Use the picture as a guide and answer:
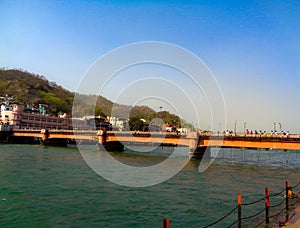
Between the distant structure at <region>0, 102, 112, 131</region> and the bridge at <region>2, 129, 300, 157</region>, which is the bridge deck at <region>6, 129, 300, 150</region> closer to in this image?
the bridge at <region>2, 129, 300, 157</region>

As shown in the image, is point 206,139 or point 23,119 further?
point 23,119

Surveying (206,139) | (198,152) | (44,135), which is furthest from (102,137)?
(206,139)

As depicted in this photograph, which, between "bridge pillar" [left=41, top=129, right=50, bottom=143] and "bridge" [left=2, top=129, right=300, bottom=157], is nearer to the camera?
"bridge" [left=2, top=129, right=300, bottom=157]

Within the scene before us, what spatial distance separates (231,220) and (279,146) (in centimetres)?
3460

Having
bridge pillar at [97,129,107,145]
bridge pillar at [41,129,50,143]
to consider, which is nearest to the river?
bridge pillar at [97,129,107,145]

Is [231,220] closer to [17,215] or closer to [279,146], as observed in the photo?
[17,215]

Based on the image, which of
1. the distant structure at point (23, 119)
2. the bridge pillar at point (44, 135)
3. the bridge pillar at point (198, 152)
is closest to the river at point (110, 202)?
the bridge pillar at point (198, 152)

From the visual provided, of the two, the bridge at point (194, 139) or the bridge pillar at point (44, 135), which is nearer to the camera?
the bridge at point (194, 139)

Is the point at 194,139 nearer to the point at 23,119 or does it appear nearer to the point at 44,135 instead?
the point at 44,135

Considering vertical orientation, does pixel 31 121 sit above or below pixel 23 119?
below

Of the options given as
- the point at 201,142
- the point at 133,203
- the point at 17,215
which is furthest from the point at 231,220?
the point at 201,142

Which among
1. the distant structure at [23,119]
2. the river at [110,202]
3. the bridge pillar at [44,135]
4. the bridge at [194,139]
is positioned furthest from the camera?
the distant structure at [23,119]

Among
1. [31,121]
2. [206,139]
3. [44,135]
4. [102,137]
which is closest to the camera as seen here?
[206,139]

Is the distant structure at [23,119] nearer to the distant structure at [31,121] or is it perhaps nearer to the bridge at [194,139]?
the distant structure at [31,121]
